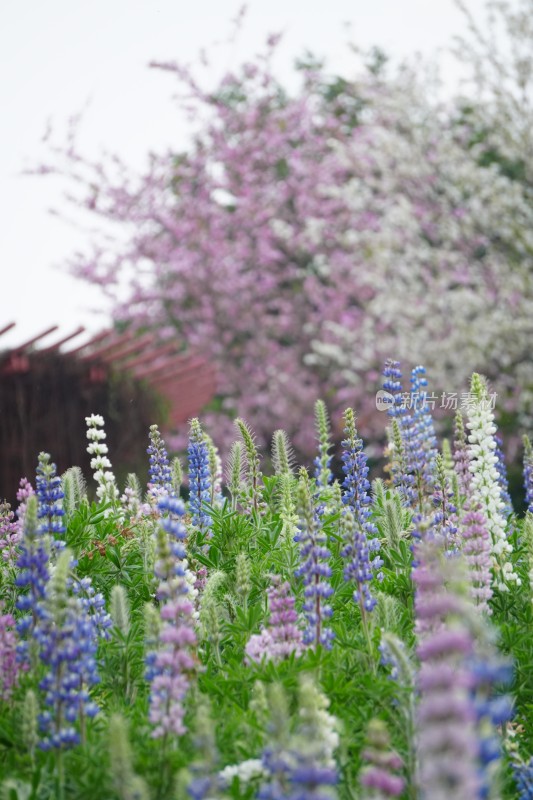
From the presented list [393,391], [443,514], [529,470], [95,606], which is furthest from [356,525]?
[529,470]

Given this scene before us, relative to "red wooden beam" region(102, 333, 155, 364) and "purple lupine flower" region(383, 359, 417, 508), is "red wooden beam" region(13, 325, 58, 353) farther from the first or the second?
"purple lupine flower" region(383, 359, 417, 508)

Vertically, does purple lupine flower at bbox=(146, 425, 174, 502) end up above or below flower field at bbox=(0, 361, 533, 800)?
above

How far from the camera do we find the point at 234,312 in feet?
63.6

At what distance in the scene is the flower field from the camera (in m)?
1.92

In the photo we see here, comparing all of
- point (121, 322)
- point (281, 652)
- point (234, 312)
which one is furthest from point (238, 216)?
Result: point (281, 652)

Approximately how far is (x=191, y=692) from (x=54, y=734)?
0.48 m

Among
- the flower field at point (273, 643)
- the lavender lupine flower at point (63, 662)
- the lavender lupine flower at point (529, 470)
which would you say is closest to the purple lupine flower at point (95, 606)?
the flower field at point (273, 643)

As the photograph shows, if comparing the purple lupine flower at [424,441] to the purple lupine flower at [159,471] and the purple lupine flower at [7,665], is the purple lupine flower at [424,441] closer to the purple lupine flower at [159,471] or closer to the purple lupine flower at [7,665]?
the purple lupine flower at [159,471]

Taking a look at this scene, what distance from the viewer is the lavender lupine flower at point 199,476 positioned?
4.45 meters

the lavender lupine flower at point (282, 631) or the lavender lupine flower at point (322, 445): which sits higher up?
the lavender lupine flower at point (322, 445)

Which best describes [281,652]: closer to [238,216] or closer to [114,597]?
[114,597]

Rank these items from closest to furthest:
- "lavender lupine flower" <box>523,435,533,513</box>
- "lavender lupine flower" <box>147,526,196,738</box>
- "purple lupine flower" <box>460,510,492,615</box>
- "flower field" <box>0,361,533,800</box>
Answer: "flower field" <box>0,361,533,800</box>, "lavender lupine flower" <box>147,526,196,738</box>, "purple lupine flower" <box>460,510,492,615</box>, "lavender lupine flower" <box>523,435,533,513</box>

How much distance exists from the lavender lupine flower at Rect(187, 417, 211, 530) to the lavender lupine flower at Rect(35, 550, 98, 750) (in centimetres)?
173
